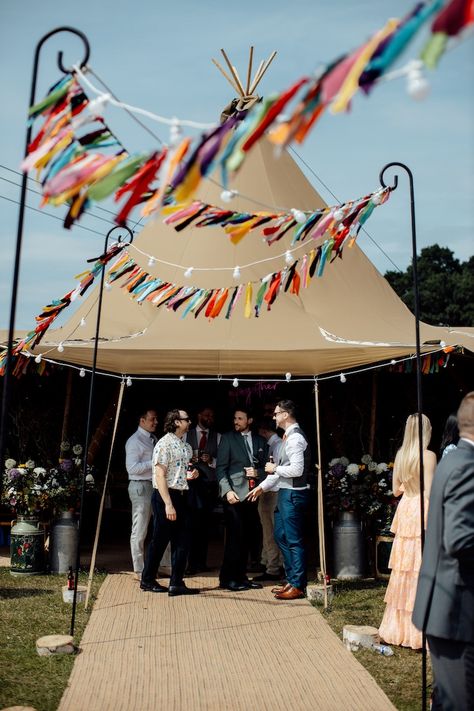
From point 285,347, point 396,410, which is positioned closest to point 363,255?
point 396,410

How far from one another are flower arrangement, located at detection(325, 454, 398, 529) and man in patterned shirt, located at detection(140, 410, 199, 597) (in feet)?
6.70

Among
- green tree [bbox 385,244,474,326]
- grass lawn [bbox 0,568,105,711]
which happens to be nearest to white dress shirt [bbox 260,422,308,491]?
grass lawn [bbox 0,568,105,711]

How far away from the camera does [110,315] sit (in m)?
11.4

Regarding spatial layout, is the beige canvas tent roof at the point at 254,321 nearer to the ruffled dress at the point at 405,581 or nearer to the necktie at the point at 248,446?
the necktie at the point at 248,446

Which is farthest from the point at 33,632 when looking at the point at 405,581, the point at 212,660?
the point at 405,581

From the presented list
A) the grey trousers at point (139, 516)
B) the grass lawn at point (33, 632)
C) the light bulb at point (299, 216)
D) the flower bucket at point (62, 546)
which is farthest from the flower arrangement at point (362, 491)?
the light bulb at point (299, 216)

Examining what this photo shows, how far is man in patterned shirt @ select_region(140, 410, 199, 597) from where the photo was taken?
26.3 ft

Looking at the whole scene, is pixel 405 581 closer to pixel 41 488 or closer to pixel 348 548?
pixel 348 548

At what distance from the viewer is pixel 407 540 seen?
21.2 ft

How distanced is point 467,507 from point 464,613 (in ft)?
1.47

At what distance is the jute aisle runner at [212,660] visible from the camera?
514cm

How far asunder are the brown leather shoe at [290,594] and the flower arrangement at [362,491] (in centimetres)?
151

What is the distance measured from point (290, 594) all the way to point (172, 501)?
55.0 inches

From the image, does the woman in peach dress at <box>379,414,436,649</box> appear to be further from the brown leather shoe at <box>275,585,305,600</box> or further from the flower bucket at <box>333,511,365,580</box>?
the flower bucket at <box>333,511,365,580</box>
